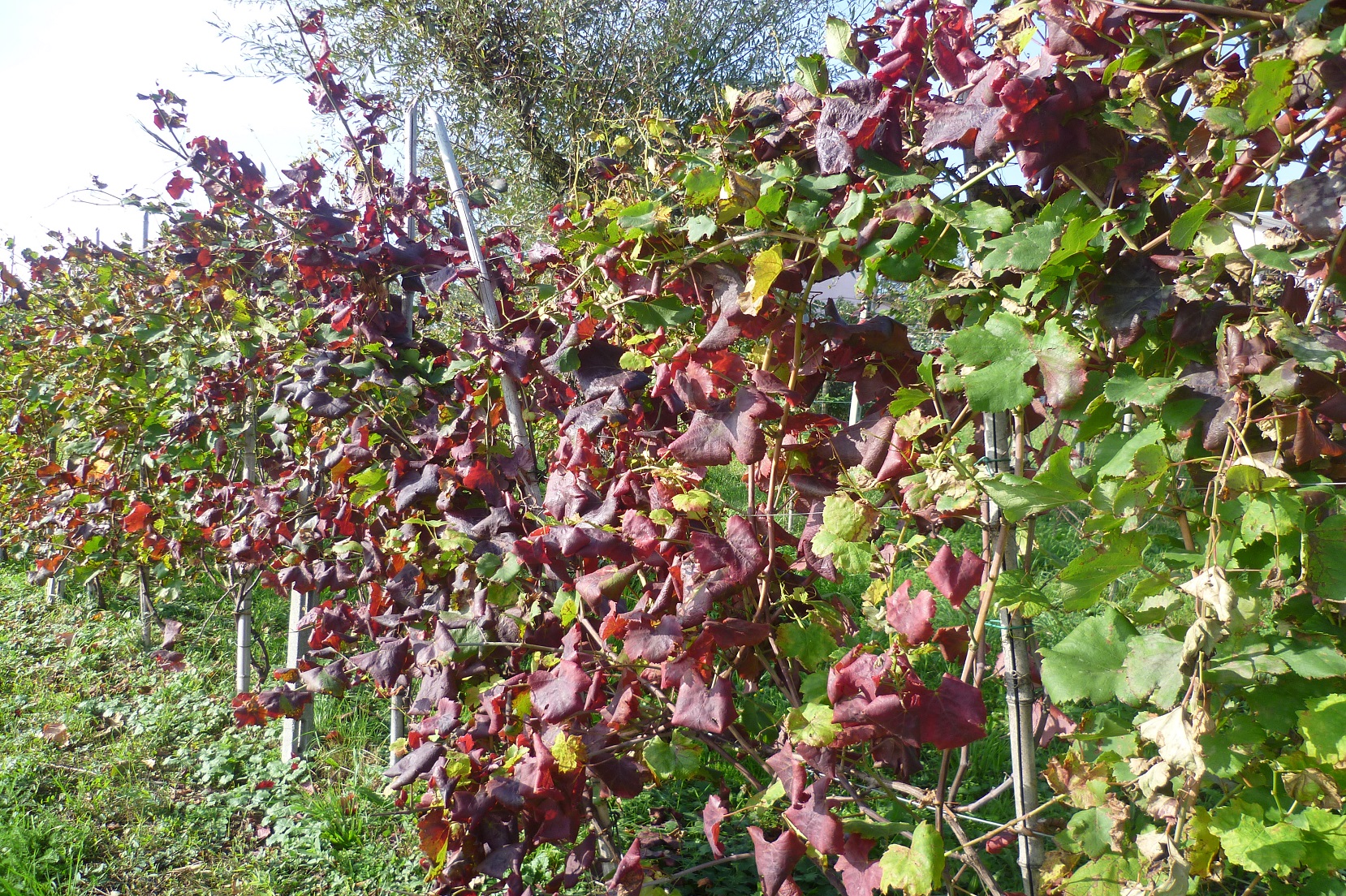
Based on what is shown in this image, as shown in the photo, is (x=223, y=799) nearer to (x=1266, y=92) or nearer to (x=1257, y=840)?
(x=1257, y=840)

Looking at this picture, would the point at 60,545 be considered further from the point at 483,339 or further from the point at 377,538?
the point at 483,339

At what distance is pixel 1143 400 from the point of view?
0.90m

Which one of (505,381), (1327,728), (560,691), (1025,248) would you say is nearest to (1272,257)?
(1025,248)

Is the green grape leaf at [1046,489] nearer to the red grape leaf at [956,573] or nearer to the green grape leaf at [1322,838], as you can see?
the red grape leaf at [956,573]

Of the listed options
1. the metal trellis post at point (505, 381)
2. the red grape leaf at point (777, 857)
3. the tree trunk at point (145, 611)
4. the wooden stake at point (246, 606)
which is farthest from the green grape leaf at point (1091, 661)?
the tree trunk at point (145, 611)

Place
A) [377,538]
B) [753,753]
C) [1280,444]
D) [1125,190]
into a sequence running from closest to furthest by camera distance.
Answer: [1280,444]
[1125,190]
[753,753]
[377,538]

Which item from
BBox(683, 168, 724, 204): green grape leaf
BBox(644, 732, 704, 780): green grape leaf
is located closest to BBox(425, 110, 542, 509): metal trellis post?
BBox(644, 732, 704, 780): green grape leaf

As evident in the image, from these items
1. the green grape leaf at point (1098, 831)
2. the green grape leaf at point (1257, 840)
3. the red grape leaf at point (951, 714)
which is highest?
the red grape leaf at point (951, 714)

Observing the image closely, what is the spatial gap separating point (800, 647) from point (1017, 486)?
0.49 meters

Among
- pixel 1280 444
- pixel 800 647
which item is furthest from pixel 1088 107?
pixel 800 647

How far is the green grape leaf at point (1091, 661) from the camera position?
2.85 feet

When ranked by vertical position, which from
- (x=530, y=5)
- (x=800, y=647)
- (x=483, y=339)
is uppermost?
(x=530, y=5)

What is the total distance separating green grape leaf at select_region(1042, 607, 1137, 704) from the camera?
87 cm

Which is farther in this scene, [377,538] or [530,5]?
[530,5]
